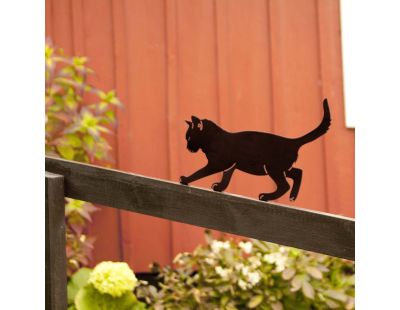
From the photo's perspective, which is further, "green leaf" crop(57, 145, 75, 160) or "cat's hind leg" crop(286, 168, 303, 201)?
"green leaf" crop(57, 145, 75, 160)

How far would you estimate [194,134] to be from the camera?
993 millimetres

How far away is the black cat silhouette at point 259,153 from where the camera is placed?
933 millimetres

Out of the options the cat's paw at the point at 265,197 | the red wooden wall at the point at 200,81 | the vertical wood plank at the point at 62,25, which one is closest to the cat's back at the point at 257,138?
the cat's paw at the point at 265,197

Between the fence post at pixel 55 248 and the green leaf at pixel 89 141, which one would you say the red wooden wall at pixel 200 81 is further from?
the fence post at pixel 55 248

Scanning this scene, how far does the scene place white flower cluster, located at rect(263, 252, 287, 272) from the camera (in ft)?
7.13

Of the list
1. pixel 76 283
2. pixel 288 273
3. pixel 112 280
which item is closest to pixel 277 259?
pixel 288 273

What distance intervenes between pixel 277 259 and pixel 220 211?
122 cm

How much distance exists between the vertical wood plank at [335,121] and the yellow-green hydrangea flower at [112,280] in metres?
1.04

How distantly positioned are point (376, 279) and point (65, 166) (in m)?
0.79

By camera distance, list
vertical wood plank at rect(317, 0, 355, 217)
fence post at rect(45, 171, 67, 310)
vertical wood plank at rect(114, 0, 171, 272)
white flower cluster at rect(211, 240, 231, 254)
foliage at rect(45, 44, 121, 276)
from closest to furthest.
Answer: fence post at rect(45, 171, 67, 310), white flower cluster at rect(211, 240, 231, 254), foliage at rect(45, 44, 121, 276), vertical wood plank at rect(317, 0, 355, 217), vertical wood plank at rect(114, 0, 171, 272)

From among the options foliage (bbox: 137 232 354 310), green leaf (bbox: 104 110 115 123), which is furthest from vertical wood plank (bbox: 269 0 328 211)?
green leaf (bbox: 104 110 115 123)

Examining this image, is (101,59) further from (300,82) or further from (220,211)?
(220,211)

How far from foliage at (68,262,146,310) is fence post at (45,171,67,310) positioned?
918 mm

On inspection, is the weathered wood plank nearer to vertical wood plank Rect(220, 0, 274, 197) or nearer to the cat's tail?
the cat's tail
